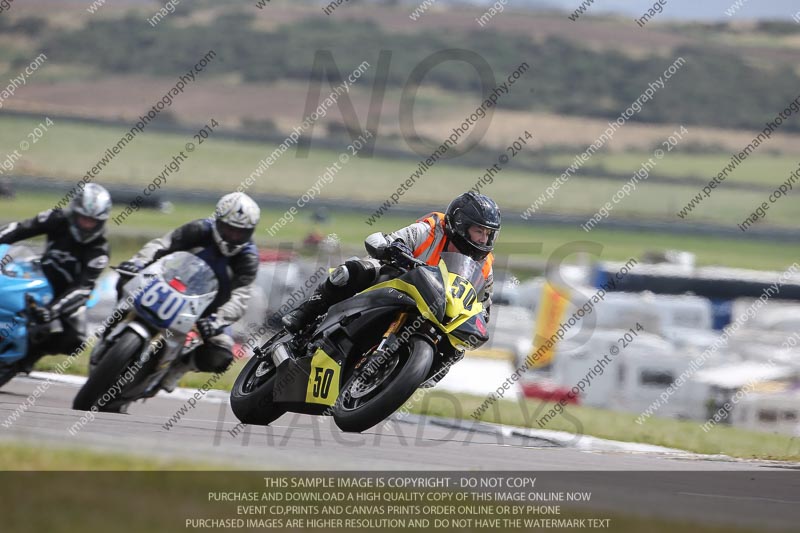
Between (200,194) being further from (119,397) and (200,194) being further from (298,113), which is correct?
(119,397)

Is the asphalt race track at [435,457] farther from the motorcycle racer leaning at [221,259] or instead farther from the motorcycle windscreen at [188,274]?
the motorcycle windscreen at [188,274]

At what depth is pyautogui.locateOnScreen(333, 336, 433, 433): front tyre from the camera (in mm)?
7152

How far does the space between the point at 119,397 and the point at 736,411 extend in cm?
1196

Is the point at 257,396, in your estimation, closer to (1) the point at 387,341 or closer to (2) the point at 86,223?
(1) the point at 387,341

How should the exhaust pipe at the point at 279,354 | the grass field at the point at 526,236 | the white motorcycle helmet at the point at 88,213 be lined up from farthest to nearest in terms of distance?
the grass field at the point at 526,236
the white motorcycle helmet at the point at 88,213
the exhaust pipe at the point at 279,354

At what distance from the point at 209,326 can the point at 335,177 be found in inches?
1794

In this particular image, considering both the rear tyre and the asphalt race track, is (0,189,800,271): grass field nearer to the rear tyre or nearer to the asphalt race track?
the rear tyre

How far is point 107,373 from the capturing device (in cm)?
843

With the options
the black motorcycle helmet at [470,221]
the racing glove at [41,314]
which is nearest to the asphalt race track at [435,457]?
the racing glove at [41,314]

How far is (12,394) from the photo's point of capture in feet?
33.6

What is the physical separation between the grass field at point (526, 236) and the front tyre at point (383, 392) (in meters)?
24.4

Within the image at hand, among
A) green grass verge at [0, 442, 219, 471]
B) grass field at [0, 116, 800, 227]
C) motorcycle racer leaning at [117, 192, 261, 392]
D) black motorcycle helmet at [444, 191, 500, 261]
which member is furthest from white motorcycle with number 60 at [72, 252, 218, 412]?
grass field at [0, 116, 800, 227]

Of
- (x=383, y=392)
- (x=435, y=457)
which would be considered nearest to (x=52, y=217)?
(x=383, y=392)

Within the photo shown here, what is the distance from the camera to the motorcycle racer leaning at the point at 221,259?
9.25 metres
